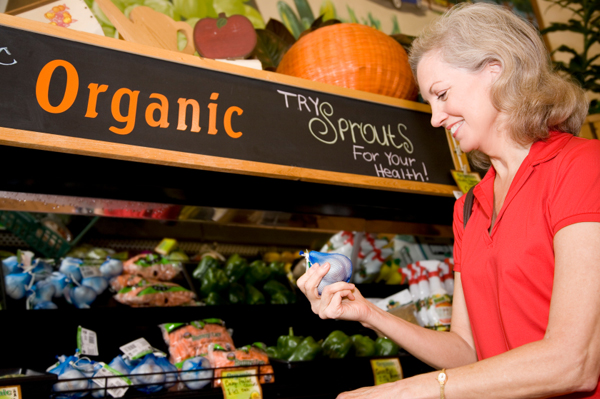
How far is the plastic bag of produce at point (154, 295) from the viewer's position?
187cm

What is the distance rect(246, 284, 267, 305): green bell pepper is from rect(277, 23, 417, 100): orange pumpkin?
0.97m

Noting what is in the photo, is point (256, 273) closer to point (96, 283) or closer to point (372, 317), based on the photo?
point (96, 283)

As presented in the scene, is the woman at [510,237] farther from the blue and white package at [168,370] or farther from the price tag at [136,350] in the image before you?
the price tag at [136,350]

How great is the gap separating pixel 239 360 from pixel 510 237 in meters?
0.93

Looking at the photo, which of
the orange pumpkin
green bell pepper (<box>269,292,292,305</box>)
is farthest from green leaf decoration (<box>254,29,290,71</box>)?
green bell pepper (<box>269,292,292,305</box>)

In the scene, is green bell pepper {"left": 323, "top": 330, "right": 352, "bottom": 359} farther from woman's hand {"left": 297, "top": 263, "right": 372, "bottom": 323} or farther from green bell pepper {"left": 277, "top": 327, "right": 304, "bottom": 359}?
woman's hand {"left": 297, "top": 263, "right": 372, "bottom": 323}

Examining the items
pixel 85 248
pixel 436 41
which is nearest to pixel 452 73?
pixel 436 41

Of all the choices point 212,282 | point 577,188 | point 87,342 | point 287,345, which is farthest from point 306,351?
point 577,188

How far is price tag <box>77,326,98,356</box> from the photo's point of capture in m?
1.53

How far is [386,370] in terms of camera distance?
5.26 ft

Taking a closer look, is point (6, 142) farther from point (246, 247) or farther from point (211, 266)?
point (246, 247)

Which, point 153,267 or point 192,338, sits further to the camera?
point 153,267

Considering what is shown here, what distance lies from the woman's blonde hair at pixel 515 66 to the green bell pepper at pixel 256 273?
4.72 ft

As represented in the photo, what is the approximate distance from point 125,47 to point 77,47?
121 mm
